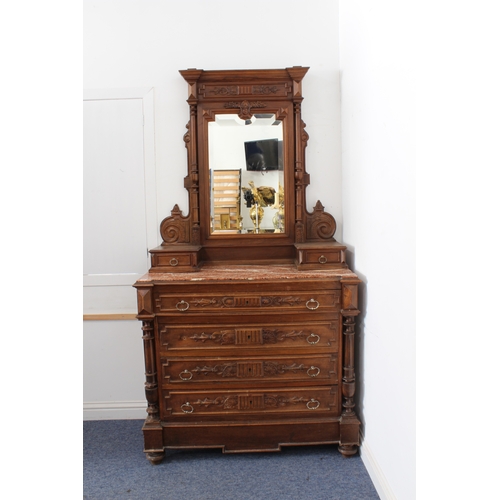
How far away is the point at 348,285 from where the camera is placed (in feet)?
7.77

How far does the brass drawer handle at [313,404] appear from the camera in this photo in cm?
245

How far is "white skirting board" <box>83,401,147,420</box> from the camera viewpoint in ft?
9.68

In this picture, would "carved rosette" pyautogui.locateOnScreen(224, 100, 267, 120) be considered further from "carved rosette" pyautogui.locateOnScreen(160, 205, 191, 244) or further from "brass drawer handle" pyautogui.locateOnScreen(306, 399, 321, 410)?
"brass drawer handle" pyautogui.locateOnScreen(306, 399, 321, 410)

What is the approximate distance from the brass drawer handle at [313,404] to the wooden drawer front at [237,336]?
0.32m

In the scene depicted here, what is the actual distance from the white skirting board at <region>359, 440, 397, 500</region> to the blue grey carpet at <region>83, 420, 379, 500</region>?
1.3 inches

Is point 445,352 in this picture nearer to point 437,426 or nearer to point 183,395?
point 437,426

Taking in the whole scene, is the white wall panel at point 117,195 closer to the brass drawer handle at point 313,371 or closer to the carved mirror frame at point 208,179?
the carved mirror frame at point 208,179

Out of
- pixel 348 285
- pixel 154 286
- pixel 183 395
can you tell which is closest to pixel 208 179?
pixel 154 286

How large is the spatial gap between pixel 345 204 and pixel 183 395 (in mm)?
1528

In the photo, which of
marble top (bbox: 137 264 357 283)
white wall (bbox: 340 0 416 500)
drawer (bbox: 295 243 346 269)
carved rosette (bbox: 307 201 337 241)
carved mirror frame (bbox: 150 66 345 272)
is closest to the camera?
white wall (bbox: 340 0 416 500)

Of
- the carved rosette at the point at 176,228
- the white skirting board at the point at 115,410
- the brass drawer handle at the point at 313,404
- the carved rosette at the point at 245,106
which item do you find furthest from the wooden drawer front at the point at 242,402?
the carved rosette at the point at 245,106

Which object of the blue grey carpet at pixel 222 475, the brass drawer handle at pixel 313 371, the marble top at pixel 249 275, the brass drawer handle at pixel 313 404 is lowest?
the blue grey carpet at pixel 222 475

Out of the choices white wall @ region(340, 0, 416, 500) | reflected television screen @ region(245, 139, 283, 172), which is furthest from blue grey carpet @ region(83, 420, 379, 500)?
reflected television screen @ region(245, 139, 283, 172)

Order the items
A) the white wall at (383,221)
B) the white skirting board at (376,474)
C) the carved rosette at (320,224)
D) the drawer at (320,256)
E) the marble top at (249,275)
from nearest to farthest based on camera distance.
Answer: the white wall at (383,221) < the white skirting board at (376,474) < the marble top at (249,275) < the drawer at (320,256) < the carved rosette at (320,224)
